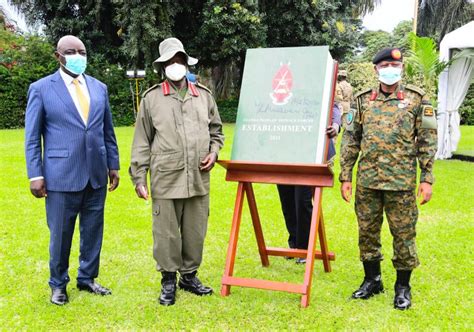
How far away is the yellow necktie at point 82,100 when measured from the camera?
395cm

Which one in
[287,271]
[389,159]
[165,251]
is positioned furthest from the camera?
[287,271]

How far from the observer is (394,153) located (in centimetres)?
379

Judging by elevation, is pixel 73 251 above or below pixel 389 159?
below

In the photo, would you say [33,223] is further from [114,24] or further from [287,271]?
[114,24]

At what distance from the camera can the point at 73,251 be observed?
5.43m

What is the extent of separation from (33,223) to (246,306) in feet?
11.8

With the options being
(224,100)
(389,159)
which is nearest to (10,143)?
(224,100)

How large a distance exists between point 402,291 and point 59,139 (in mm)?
2847

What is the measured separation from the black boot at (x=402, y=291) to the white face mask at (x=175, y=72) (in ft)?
7.46

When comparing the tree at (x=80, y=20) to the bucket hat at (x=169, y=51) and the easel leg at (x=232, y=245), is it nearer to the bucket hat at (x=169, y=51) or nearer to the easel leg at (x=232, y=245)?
the bucket hat at (x=169, y=51)

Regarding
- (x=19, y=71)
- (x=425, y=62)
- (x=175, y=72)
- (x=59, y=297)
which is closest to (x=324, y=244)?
(x=175, y=72)

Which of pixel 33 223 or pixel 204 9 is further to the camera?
pixel 204 9

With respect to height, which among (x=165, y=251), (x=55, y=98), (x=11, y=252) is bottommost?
(x=11, y=252)

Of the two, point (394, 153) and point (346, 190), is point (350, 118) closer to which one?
point (394, 153)
